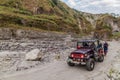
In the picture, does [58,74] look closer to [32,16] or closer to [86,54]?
[86,54]

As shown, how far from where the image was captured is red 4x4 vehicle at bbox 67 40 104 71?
55.7 feet

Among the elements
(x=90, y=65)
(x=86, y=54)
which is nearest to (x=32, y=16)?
(x=86, y=54)

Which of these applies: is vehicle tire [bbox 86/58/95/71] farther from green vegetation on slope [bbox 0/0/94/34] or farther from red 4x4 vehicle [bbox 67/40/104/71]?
green vegetation on slope [bbox 0/0/94/34]

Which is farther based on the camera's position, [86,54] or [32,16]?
[32,16]

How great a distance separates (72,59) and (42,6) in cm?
5974

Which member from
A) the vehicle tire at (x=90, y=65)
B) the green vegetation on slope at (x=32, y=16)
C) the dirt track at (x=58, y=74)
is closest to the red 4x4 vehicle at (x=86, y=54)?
the vehicle tire at (x=90, y=65)

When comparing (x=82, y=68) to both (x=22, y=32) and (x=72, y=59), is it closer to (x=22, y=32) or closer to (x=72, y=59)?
(x=72, y=59)

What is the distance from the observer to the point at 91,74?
15938 millimetres

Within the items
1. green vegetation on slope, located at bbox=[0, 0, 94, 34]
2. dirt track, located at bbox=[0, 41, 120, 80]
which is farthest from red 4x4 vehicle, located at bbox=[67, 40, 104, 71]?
green vegetation on slope, located at bbox=[0, 0, 94, 34]

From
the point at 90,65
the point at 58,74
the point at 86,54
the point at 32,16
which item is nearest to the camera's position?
the point at 58,74

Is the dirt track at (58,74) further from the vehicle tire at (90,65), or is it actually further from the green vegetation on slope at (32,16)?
the green vegetation on slope at (32,16)

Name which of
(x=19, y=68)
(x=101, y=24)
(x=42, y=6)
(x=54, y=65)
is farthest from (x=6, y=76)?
(x=101, y=24)

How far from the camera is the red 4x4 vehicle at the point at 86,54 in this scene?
17.0m

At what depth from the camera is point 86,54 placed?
677 inches
